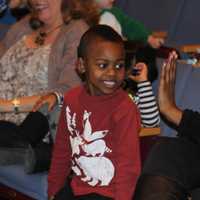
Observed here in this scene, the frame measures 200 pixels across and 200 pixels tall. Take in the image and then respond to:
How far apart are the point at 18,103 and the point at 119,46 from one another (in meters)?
0.64

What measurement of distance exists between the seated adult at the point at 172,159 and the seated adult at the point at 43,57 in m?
0.40

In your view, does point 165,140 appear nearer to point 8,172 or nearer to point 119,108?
point 119,108

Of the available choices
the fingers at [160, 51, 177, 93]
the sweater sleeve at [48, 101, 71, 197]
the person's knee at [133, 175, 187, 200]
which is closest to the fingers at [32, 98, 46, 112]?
the sweater sleeve at [48, 101, 71, 197]

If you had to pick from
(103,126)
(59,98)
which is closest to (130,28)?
(59,98)

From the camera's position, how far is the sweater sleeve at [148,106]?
88.4 inches

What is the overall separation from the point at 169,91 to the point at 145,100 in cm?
20

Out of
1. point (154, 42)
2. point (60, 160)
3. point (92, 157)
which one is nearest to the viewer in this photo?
point (92, 157)

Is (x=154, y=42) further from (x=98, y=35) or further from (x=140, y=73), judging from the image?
(x=98, y=35)

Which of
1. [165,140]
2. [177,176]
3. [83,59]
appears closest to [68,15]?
[83,59]

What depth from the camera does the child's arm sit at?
88.5 inches

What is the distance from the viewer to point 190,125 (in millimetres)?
2023

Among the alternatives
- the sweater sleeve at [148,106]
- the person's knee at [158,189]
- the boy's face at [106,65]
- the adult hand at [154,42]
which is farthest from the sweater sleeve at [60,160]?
the adult hand at [154,42]

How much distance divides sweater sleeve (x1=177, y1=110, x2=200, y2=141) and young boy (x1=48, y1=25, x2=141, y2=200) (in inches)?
10.2

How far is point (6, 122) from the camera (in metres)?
2.40
